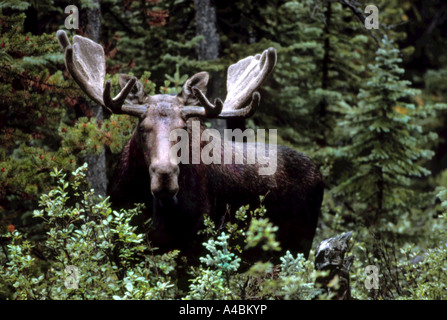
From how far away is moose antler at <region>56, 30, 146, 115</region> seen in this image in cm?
513

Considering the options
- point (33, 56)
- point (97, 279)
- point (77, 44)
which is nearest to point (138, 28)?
point (33, 56)

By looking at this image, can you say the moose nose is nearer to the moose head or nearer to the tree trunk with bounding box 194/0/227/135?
the moose head

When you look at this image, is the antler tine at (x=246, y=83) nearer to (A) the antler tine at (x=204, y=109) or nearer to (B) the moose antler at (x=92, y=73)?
(A) the antler tine at (x=204, y=109)

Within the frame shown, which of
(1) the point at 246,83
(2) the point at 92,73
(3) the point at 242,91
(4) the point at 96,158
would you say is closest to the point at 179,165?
(3) the point at 242,91

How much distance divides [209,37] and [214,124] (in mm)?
1901

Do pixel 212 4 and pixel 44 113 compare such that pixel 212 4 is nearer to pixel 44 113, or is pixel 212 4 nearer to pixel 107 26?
pixel 107 26

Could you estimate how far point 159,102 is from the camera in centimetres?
530

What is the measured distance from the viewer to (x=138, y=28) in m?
11.0

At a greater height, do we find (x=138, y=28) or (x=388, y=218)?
(x=138, y=28)

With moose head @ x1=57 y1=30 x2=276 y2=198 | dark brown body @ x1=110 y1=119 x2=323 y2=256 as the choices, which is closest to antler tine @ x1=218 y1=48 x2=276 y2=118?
moose head @ x1=57 y1=30 x2=276 y2=198

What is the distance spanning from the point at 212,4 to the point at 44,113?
5.07 metres

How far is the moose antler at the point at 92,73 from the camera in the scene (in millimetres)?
5131

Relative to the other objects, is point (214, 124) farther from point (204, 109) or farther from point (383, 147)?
point (204, 109)
